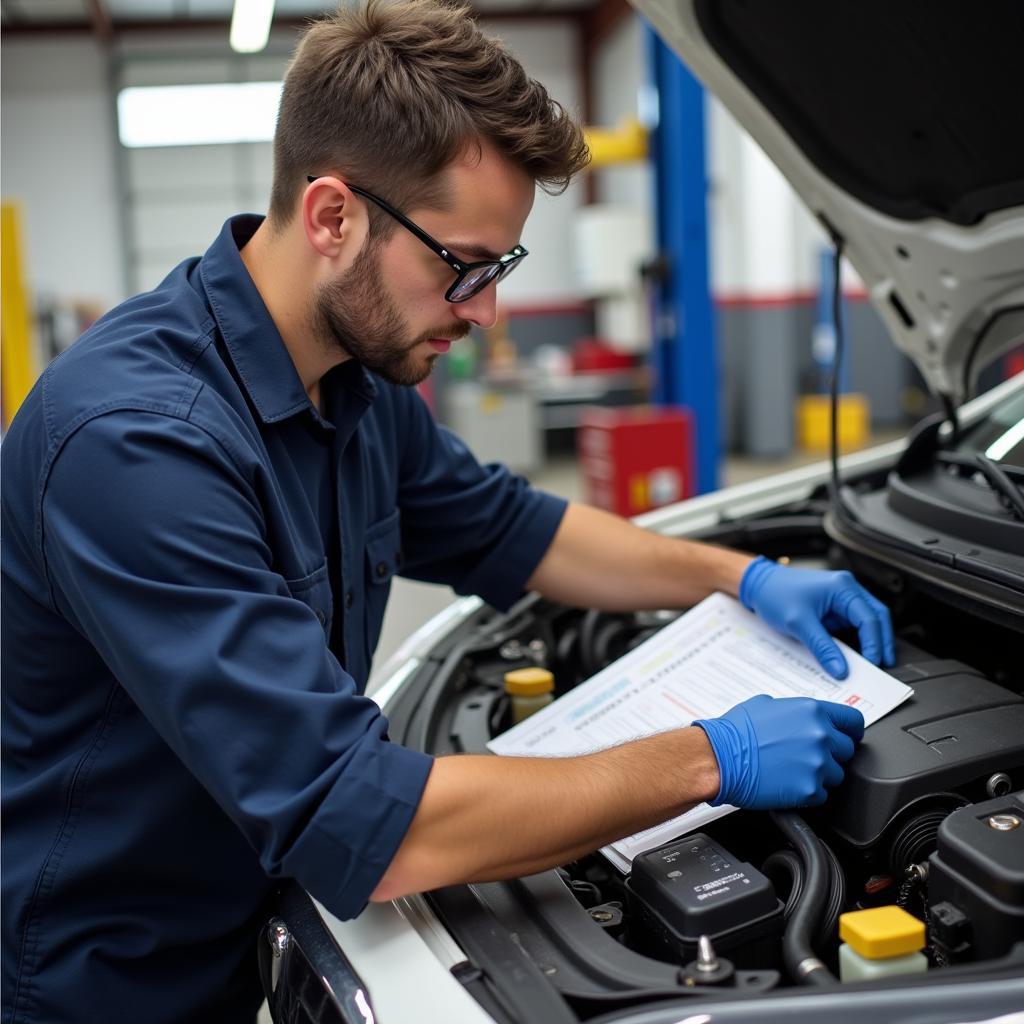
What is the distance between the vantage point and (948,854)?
839 mm

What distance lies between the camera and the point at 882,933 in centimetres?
78

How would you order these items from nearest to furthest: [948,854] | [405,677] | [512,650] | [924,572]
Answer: [948,854] < [924,572] < [405,677] < [512,650]

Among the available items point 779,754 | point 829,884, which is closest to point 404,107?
point 779,754

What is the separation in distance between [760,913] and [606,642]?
74 cm

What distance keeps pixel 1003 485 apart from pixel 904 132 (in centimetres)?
48

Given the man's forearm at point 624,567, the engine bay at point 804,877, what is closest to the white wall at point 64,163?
the man's forearm at point 624,567

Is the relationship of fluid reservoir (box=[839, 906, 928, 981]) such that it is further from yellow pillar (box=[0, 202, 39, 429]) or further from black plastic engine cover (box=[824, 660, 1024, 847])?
yellow pillar (box=[0, 202, 39, 429])

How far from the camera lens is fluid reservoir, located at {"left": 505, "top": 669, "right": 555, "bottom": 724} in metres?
1.34

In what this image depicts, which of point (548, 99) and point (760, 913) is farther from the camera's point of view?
point (548, 99)

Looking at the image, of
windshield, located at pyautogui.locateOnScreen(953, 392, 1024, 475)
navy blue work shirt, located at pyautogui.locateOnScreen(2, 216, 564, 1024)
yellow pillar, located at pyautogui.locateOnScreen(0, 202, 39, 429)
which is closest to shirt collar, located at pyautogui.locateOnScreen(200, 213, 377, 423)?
navy blue work shirt, located at pyautogui.locateOnScreen(2, 216, 564, 1024)

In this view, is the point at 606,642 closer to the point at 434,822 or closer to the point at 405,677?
the point at 405,677

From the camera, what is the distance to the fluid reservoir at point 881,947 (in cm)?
77

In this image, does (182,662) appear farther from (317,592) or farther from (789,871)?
(789,871)

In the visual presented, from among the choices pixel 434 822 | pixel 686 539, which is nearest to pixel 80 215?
pixel 686 539
